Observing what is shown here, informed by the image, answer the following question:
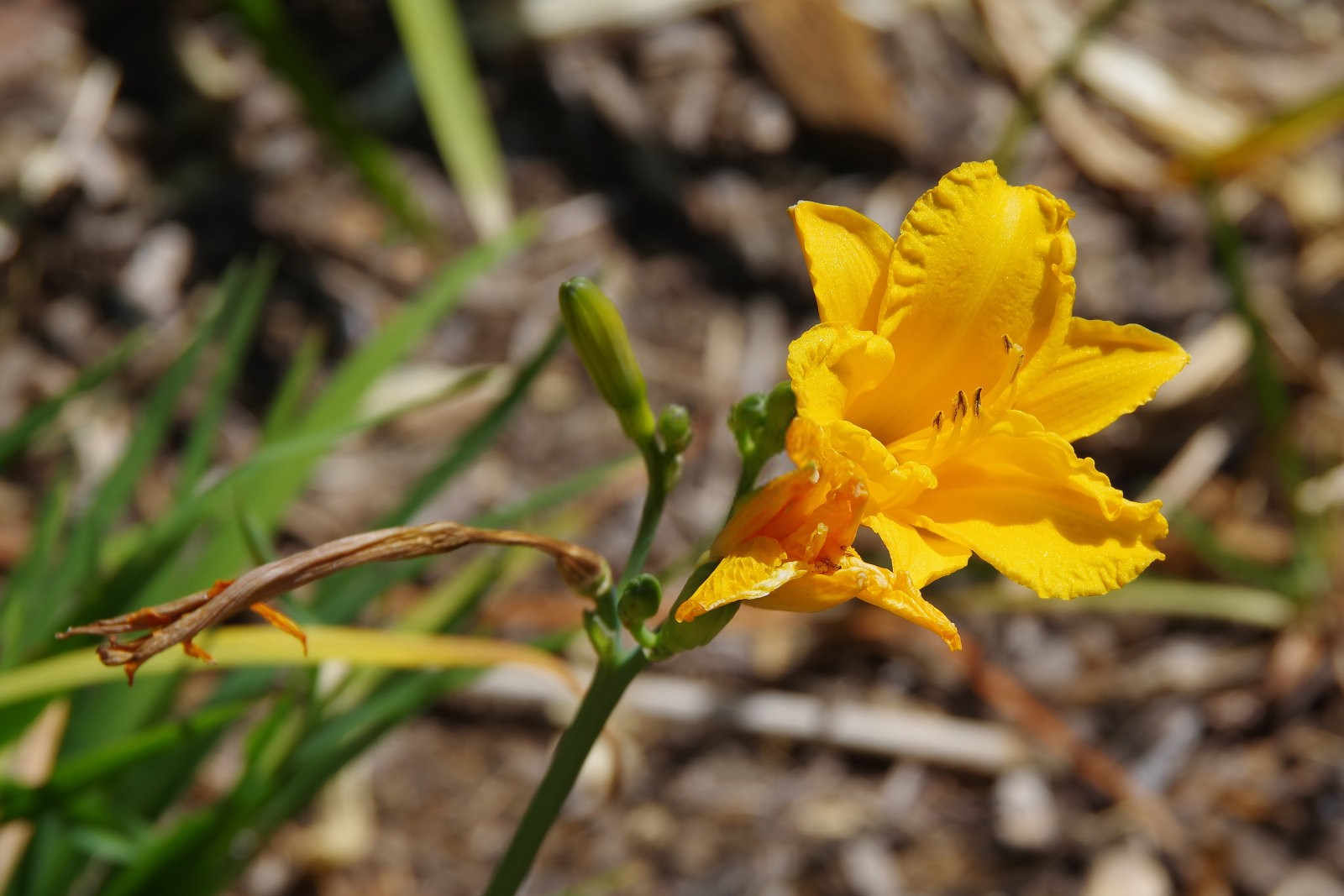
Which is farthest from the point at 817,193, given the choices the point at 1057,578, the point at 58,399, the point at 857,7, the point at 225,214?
the point at 1057,578

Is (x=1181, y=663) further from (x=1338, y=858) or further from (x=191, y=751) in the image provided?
(x=191, y=751)

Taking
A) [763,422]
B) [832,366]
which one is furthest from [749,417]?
[832,366]

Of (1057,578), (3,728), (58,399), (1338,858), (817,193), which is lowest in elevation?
(1338,858)

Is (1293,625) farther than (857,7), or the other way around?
(857,7)

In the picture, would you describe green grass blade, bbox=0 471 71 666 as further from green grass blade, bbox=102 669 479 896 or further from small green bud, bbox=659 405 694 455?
small green bud, bbox=659 405 694 455

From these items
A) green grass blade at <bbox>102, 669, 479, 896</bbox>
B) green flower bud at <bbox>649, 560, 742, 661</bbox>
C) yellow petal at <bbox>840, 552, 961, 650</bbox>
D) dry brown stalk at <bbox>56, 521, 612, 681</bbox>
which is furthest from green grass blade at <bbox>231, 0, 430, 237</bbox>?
yellow petal at <bbox>840, 552, 961, 650</bbox>
